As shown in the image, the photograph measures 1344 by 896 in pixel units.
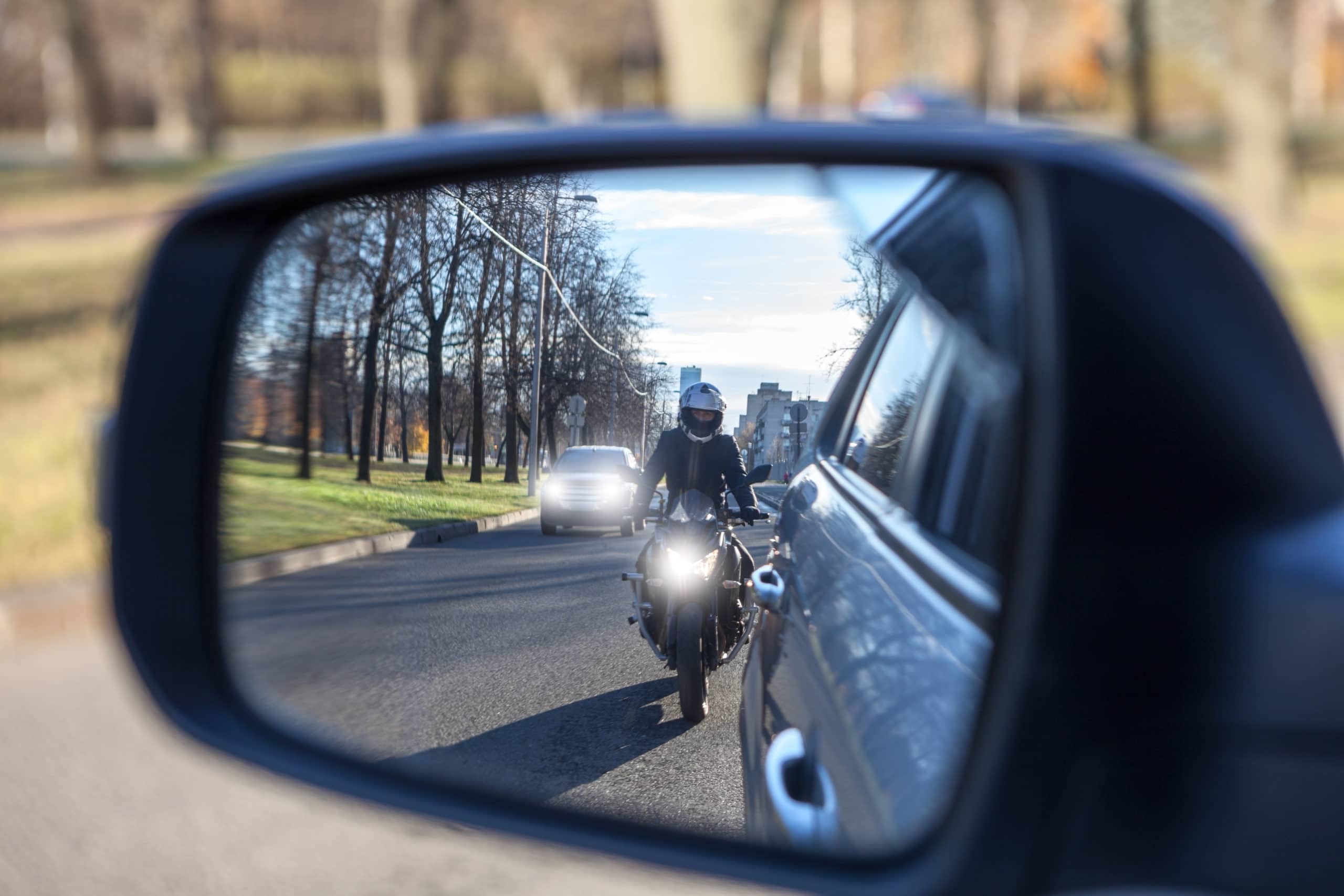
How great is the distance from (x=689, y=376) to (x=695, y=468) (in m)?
0.11

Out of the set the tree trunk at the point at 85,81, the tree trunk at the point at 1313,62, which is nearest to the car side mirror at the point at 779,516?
the tree trunk at the point at 85,81

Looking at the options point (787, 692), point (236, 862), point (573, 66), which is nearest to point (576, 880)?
point (236, 862)

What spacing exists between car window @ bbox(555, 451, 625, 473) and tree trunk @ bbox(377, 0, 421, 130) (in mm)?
22049

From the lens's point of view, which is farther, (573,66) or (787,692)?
(573,66)

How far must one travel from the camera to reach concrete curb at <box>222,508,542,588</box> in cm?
143

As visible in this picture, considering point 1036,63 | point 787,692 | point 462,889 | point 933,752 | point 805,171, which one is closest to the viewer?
point 933,752

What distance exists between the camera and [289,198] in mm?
1423

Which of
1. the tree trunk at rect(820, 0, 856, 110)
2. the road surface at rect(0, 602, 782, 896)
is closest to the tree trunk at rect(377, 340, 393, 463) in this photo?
the road surface at rect(0, 602, 782, 896)

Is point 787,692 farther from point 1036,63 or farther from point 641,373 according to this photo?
point 1036,63

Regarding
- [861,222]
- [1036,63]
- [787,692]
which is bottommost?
→ [787,692]

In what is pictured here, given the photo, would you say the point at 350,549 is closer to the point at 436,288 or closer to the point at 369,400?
the point at 369,400

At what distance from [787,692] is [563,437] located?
39cm

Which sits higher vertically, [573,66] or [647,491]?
[573,66]

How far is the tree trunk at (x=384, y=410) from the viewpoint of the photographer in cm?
138
